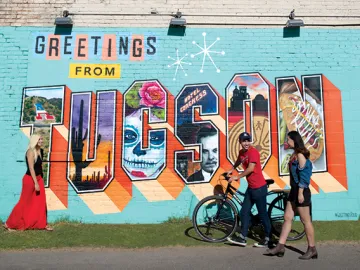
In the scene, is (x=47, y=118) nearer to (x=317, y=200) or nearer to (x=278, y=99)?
(x=278, y=99)

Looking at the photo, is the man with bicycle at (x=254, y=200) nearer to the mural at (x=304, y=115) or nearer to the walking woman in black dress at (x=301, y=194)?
the walking woman in black dress at (x=301, y=194)

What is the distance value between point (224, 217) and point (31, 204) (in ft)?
11.1

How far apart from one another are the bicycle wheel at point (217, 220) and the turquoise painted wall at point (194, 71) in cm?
91

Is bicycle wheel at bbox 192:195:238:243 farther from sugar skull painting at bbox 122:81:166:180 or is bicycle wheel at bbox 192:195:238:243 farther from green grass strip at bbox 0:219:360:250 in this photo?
sugar skull painting at bbox 122:81:166:180

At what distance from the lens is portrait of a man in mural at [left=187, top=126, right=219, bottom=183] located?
7.02m

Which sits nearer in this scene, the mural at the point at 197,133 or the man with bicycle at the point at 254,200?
the man with bicycle at the point at 254,200

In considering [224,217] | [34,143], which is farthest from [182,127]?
[34,143]

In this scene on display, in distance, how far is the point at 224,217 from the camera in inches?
234

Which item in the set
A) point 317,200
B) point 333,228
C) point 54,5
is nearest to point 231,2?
point 54,5

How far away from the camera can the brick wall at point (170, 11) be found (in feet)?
24.4

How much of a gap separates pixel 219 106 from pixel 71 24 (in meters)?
3.41

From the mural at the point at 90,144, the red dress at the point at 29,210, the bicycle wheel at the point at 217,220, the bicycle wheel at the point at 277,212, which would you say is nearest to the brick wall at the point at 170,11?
the mural at the point at 90,144

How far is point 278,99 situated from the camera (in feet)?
23.7

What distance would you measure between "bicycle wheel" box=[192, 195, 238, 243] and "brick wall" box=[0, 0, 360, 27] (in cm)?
370
